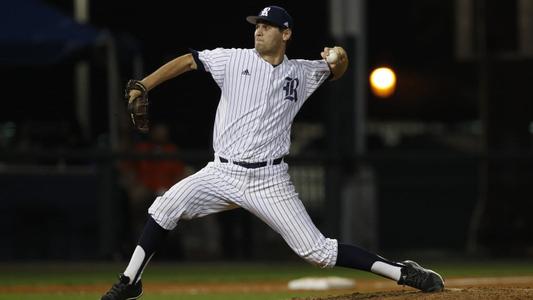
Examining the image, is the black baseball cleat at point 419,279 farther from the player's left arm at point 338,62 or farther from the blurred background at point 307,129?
the blurred background at point 307,129

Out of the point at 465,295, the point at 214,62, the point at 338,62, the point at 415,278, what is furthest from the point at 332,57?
the point at 465,295

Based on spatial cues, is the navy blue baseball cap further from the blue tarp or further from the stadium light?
the stadium light

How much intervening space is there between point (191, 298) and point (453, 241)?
5.63 meters

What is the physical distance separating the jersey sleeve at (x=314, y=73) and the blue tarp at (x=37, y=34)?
642 cm

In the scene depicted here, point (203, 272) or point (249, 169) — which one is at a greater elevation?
point (249, 169)

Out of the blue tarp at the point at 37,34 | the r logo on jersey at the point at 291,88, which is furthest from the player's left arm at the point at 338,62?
the blue tarp at the point at 37,34

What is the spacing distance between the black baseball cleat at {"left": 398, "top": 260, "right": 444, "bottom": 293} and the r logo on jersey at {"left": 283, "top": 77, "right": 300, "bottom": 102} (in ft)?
3.99

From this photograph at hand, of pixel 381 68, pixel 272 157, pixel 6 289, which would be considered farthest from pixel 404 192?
pixel 272 157

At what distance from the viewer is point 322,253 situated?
775cm

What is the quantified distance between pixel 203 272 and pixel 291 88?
5.45 meters

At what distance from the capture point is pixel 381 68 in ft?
50.6

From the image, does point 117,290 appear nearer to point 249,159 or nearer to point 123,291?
point 123,291

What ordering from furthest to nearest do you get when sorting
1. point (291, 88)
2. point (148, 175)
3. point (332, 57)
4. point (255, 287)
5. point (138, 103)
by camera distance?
point (148, 175)
point (255, 287)
point (332, 57)
point (291, 88)
point (138, 103)

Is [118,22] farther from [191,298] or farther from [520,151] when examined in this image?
[191,298]
